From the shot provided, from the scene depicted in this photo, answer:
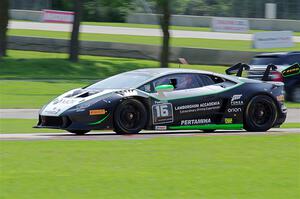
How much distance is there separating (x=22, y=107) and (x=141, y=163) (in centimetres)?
1222

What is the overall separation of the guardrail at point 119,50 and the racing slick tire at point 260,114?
24272 millimetres

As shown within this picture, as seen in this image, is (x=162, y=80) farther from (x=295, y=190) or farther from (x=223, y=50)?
(x=223, y=50)

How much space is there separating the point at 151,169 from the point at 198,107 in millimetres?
5728

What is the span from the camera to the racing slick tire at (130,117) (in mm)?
13734

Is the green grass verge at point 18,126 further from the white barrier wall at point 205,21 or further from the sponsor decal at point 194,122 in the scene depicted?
the white barrier wall at point 205,21

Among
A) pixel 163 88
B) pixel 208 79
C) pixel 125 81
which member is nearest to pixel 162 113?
pixel 163 88

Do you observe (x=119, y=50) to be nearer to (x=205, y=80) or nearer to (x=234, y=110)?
(x=205, y=80)

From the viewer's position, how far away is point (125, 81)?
1451 cm

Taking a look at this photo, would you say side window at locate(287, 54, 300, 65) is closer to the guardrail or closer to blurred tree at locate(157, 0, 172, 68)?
blurred tree at locate(157, 0, 172, 68)

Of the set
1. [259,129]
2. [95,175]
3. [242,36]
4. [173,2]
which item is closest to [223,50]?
[173,2]

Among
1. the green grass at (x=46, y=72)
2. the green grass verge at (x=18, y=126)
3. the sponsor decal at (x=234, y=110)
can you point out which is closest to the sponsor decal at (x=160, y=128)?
the sponsor decal at (x=234, y=110)

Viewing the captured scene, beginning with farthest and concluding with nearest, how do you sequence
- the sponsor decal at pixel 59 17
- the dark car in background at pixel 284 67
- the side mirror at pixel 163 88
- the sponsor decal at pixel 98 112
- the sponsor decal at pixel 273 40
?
the sponsor decal at pixel 59 17 < the sponsor decal at pixel 273 40 < the dark car in background at pixel 284 67 < the side mirror at pixel 163 88 < the sponsor decal at pixel 98 112

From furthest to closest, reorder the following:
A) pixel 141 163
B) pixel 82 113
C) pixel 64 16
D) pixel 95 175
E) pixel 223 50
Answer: pixel 64 16
pixel 223 50
pixel 82 113
pixel 141 163
pixel 95 175

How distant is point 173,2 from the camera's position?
33.2 meters
